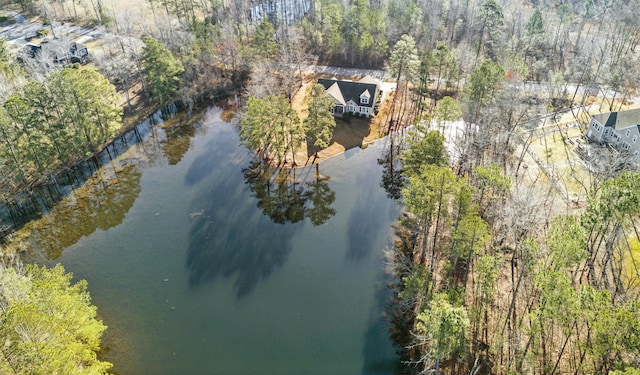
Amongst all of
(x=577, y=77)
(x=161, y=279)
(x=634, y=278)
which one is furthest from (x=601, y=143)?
(x=161, y=279)

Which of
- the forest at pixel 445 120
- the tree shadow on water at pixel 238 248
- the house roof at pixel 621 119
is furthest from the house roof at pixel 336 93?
the house roof at pixel 621 119

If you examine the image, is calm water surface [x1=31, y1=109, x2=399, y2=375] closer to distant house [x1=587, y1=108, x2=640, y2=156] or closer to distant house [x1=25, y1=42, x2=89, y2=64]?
distant house [x1=587, y1=108, x2=640, y2=156]

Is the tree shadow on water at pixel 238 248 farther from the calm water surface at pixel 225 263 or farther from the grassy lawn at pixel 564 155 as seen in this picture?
the grassy lawn at pixel 564 155

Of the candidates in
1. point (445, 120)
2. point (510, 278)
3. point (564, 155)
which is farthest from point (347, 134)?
point (510, 278)

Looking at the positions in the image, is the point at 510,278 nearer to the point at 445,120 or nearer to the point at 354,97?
the point at 445,120

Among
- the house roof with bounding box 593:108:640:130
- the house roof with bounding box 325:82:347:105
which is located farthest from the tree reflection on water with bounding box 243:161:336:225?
the house roof with bounding box 593:108:640:130

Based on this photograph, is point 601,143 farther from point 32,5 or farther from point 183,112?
point 32,5

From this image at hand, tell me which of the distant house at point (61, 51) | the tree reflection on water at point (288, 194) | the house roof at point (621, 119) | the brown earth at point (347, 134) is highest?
the distant house at point (61, 51)

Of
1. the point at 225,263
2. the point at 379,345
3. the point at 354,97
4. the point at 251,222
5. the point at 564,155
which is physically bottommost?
the point at 379,345
